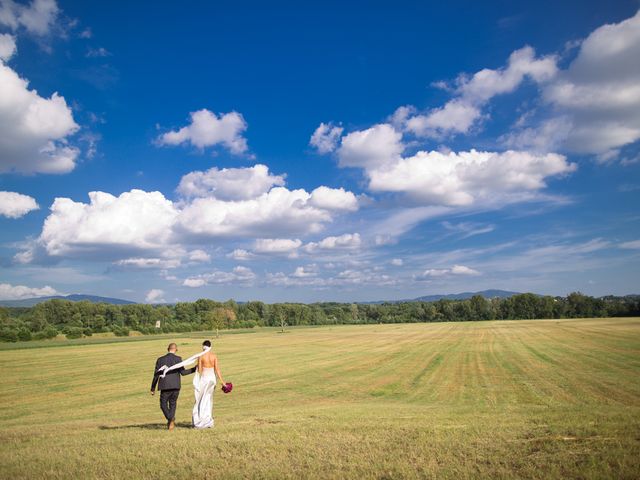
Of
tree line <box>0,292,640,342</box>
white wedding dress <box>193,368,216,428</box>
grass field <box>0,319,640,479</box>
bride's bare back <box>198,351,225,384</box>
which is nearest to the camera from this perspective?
grass field <box>0,319,640,479</box>

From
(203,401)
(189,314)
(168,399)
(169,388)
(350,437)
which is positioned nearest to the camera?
(350,437)

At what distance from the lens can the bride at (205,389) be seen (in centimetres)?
1291

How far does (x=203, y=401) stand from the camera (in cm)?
1299

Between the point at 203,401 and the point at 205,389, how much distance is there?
1.27 ft

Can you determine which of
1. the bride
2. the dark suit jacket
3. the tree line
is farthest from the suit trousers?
the tree line

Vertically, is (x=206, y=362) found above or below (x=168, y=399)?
above

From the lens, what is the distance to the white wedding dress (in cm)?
1289

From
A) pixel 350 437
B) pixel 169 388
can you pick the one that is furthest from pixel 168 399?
pixel 350 437

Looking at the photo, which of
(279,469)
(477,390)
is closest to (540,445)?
(279,469)

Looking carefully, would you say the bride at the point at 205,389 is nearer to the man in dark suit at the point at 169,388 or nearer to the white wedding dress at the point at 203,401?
the white wedding dress at the point at 203,401

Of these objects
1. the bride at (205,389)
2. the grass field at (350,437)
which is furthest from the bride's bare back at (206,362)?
the grass field at (350,437)

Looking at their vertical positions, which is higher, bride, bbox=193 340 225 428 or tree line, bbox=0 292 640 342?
bride, bbox=193 340 225 428

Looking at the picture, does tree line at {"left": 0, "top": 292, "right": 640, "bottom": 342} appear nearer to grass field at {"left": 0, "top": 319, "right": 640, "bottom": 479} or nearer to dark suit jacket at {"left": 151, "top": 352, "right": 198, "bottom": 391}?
grass field at {"left": 0, "top": 319, "right": 640, "bottom": 479}

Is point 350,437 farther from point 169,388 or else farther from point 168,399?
point 168,399
